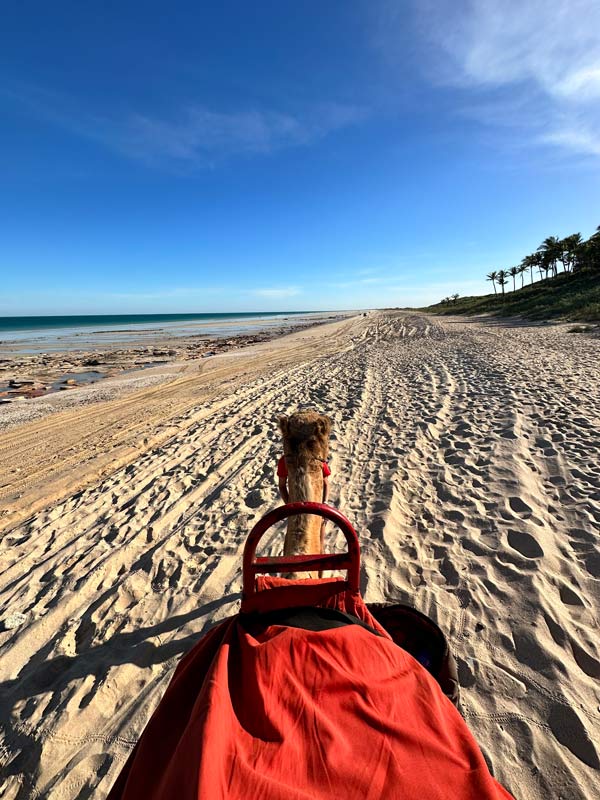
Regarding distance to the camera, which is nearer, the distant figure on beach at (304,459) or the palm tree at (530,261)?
the distant figure on beach at (304,459)

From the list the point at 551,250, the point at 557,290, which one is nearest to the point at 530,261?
the point at 551,250

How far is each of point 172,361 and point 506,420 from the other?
18.4m

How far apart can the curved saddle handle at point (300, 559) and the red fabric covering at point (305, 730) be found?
0.25m

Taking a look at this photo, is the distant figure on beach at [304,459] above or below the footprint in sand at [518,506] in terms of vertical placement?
above

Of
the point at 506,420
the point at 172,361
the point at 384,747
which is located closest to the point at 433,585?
the point at 384,747

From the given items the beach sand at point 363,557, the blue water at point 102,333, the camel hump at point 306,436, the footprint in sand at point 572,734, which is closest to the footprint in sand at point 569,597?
the beach sand at point 363,557

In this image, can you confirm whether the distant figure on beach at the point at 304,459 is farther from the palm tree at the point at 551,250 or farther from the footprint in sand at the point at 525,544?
the palm tree at the point at 551,250

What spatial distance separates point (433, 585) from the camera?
9.98 feet

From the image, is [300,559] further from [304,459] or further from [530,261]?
[530,261]

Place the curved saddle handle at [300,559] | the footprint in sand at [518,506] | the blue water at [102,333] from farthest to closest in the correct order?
the blue water at [102,333] → the footprint in sand at [518,506] → the curved saddle handle at [300,559]

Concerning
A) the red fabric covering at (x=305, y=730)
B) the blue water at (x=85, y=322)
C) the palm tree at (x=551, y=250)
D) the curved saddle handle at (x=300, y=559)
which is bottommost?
the blue water at (x=85, y=322)

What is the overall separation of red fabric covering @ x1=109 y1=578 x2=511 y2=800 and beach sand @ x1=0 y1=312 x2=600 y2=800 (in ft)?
3.84

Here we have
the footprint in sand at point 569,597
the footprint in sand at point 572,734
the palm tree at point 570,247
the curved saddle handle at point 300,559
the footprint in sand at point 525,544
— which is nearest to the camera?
the curved saddle handle at point 300,559

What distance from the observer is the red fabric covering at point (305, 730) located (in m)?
0.98
